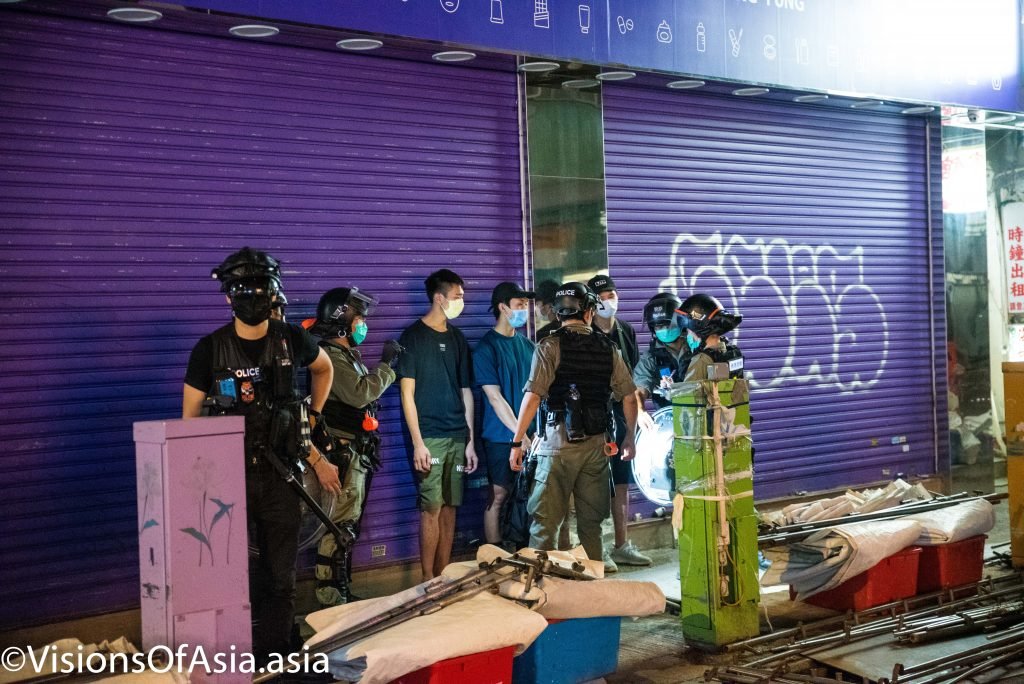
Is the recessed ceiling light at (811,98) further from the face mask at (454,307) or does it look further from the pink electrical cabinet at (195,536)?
the pink electrical cabinet at (195,536)

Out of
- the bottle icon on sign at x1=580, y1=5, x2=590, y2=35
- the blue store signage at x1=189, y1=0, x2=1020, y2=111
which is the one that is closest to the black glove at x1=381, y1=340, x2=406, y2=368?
the blue store signage at x1=189, y1=0, x2=1020, y2=111

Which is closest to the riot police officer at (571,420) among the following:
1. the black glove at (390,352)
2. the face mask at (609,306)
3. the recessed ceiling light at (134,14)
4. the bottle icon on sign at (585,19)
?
the black glove at (390,352)

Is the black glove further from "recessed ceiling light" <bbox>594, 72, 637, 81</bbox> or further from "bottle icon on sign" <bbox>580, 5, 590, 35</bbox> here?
"recessed ceiling light" <bbox>594, 72, 637, 81</bbox>

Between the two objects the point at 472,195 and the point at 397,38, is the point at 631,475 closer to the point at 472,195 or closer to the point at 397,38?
the point at 472,195

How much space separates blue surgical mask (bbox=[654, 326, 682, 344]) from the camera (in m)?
9.14

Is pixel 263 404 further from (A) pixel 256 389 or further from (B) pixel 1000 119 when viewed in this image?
(B) pixel 1000 119

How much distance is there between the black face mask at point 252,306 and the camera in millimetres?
6016

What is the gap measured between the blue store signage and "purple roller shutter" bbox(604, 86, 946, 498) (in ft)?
2.44

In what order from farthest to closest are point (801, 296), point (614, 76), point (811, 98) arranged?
point (801, 296) < point (811, 98) < point (614, 76)

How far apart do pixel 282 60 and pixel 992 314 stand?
9267 millimetres

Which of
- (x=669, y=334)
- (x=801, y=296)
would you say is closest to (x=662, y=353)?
(x=669, y=334)

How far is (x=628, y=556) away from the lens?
932 cm

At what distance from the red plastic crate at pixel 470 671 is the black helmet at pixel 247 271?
2.23 meters

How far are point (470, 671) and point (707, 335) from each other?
3.85 metres
